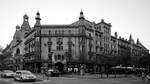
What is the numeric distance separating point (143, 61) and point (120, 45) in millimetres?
23384

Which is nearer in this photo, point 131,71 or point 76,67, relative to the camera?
point 131,71

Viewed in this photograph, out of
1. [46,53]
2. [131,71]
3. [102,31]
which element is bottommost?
[131,71]

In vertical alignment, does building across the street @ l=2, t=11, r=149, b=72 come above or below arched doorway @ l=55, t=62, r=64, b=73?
above

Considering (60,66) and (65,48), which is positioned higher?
(65,48)

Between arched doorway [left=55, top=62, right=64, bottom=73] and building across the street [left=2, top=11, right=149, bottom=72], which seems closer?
building across the street [left=2, top=11, right=149, bottom=72]

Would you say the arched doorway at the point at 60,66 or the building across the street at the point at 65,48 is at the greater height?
the building across the street at the point at 65,48

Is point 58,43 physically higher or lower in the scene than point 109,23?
lower

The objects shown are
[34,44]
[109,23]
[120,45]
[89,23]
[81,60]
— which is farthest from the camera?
[120,45]

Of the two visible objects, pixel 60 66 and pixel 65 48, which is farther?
pixel 60 66

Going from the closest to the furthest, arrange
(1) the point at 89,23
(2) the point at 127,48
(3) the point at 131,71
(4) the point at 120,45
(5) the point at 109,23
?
(3) the point at 131,71 < (1) the point at 89,23 < (5) the point at 109,23 < (4) the point at 120,45 < (2) the point at 127,48

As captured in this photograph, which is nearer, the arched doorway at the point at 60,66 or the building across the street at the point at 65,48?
the building across the street at the point at 65,48

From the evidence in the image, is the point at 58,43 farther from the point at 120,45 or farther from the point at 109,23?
the point at 120,45

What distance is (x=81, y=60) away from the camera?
61.2 meters

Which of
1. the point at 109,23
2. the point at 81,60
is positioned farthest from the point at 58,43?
the point at 109,23
